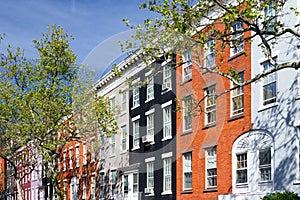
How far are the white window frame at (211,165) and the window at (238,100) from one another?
271cm

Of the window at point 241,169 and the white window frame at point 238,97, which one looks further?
the white window frame at point 238,97

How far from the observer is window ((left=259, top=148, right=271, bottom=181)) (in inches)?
1062

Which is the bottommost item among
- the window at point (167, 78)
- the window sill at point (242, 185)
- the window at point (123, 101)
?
the window sill at point (242, 185)

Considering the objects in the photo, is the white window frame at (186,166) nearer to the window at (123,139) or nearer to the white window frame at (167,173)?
the white window frame at (167,173)

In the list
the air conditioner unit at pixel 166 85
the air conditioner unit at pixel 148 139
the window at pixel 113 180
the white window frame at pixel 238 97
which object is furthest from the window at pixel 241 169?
the window at pixel 113 180

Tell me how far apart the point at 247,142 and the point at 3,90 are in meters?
22.5

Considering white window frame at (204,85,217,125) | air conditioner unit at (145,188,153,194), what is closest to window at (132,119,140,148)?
air conditioner unit at (145,188,153,194)

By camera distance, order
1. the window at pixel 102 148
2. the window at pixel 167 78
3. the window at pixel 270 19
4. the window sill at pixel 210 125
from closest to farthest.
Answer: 1. the window at pixel 270 19
2. the window sill at pixel 210 125
3. the window at pixel 167 78
4. the window at pixel 102 148

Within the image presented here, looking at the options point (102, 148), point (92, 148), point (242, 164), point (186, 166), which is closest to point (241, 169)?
point (242, 164)

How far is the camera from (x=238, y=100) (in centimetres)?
2984

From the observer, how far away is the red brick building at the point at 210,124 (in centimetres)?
2945

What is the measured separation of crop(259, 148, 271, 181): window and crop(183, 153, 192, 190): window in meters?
7.38

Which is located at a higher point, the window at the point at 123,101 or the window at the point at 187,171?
the window at the point at 123,101

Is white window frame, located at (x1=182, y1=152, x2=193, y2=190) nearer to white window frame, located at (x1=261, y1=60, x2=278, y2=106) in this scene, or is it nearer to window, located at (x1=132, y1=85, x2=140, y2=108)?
white window frame, located at (x1=261, y1=60, x2=278, y2=106)
